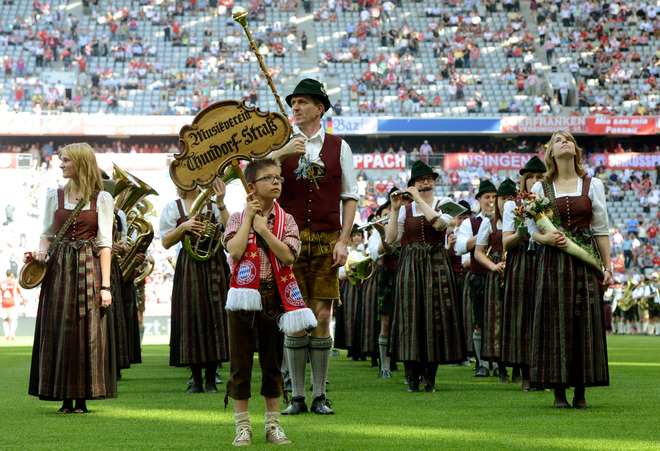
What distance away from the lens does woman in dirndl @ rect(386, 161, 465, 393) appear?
29.9 feet

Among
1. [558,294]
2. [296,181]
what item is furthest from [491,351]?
[296,181]

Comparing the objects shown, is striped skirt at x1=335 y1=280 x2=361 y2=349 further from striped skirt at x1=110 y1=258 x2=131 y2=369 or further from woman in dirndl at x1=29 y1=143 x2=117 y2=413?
woman in dirndl at x1=29 y1=143 x2=117 y2=413

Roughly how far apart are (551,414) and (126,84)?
38.9 metres

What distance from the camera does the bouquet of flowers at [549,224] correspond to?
7.14 m

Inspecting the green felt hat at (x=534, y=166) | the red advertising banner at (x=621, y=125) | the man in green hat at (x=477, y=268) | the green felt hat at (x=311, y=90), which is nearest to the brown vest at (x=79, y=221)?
the green felt hat at (x=311, y=90)

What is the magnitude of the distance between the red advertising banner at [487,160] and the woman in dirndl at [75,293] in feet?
107

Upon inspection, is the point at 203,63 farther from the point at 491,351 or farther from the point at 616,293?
the point at 491,351

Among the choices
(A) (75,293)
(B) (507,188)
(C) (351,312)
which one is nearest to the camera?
(A) (75,293)

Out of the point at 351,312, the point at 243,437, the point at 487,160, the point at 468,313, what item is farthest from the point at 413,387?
the point at 487,160

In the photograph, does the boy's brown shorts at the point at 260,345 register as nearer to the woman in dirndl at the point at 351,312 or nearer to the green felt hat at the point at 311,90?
the green felt hat at the point at 311,90

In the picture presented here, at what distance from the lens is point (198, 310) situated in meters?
9.36

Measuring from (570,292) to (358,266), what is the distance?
5895 mm

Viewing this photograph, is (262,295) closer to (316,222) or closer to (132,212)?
(316,222)

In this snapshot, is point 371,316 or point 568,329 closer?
point 568,329
